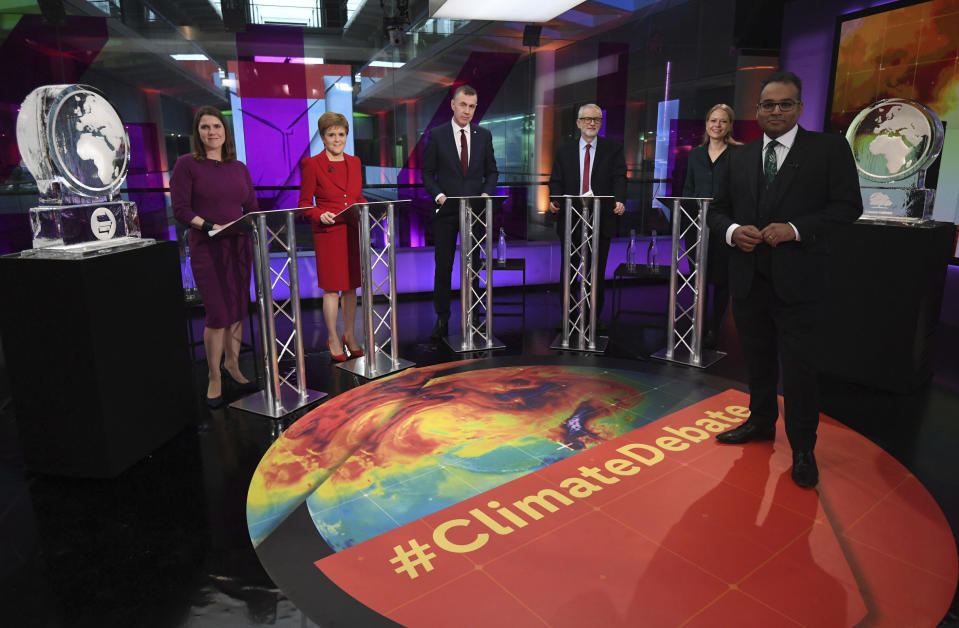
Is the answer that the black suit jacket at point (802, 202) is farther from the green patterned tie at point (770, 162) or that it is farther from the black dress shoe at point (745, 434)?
the black dress shoe at point (745, 434)

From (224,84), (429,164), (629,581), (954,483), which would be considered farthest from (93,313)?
(224,84)

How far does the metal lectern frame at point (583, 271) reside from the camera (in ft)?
15.0

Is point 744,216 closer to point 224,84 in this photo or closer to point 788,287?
point 788,287

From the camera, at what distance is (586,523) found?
240 centimetres

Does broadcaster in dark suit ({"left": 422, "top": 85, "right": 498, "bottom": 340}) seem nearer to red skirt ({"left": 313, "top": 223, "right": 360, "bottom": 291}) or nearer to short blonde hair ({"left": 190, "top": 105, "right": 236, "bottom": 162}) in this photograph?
red skirt ({"left": 313, "top": 223, "right": 360, "bottom": 291})

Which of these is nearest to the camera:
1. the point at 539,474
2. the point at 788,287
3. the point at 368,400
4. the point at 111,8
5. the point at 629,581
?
the point at 629,581

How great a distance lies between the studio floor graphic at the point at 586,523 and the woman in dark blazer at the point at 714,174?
133 cm

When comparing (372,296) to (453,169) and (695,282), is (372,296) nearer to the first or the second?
(453,169)

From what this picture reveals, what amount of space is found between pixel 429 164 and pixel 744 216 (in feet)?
9.13

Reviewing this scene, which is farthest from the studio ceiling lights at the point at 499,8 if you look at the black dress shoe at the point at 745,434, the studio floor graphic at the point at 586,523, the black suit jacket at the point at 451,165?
the black dress shoe at the point at 745,434

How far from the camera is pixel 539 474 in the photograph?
280 centimetres

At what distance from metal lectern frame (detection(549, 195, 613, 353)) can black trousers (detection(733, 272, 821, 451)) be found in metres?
1.80

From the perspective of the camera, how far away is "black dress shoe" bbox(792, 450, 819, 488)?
104 inches

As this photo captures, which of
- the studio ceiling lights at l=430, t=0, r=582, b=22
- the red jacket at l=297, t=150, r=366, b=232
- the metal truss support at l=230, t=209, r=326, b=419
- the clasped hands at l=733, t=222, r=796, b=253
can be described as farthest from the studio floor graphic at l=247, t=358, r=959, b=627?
the studio ceiling lights at l=430, t=0, r=582, b=22
